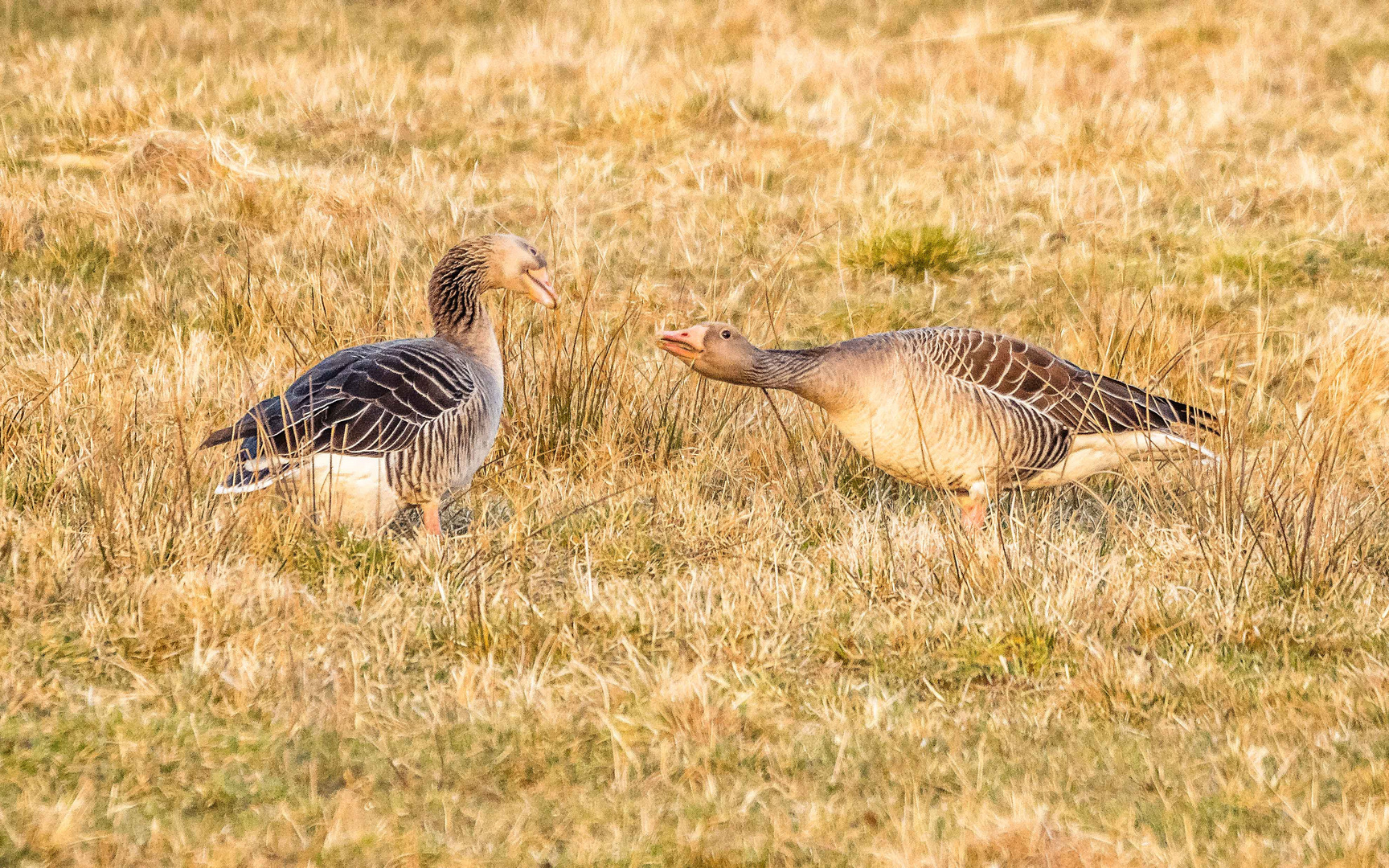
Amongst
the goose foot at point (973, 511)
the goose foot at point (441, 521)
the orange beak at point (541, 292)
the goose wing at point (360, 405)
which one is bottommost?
the goose foot at point (441, 521)

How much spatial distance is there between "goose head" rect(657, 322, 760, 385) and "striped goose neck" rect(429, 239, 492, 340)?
3.35 feet

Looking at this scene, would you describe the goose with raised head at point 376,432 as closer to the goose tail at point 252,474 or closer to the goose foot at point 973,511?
the goose tail at point 252,474

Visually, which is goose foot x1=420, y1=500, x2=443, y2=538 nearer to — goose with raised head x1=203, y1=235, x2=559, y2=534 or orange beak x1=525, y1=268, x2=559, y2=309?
goose with raised head x1=203, y1=235, x2=559, y2=534

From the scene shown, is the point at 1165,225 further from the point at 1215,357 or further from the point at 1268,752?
the point at 1268,752

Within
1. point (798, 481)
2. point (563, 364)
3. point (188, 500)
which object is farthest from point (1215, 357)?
point (188, 500)

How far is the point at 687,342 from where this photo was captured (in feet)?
18.7

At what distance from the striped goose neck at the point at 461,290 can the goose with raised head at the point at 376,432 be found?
22 centimetres

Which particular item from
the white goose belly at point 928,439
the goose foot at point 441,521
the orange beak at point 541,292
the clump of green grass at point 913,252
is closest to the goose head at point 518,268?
the orange beak at point 541,292

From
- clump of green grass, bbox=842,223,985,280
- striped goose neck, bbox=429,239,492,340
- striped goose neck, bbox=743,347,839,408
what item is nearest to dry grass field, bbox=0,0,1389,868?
clump of green grass, bbox=842,223,985,280

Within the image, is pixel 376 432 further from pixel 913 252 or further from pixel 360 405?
pixel 913 252

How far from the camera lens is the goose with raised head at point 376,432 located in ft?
17.6

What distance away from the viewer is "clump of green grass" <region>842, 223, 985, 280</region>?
9.30 m

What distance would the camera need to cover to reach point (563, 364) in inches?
279

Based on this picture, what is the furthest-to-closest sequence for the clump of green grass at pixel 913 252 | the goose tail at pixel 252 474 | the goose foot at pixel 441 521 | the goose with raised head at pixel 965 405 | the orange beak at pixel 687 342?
1. the clump of green grass at pixel 913 252
2. the goose foot at pixel 441 521
3. the goose with raised head at pixel 965 405
4. the orange beak at pixel 687 342
5. the goose tail at pixel 252 474
